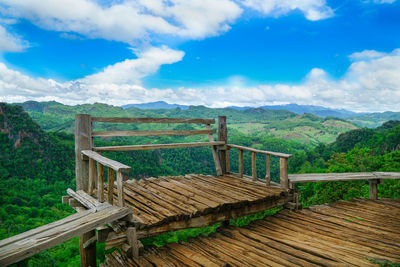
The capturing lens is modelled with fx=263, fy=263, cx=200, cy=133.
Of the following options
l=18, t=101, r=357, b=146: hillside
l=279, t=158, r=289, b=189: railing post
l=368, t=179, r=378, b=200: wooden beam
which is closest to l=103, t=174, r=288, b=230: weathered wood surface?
l=279, t=158, r=289, b=189: railing post

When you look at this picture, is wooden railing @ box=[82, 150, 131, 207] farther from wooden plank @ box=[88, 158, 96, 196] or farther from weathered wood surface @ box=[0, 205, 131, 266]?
weathered wood surface @ box=[0, 205, 131, 266]

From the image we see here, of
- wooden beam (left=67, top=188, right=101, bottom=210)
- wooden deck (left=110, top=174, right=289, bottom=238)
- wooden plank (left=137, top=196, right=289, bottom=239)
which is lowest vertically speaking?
wooden plank (left=137, top=196, right=289, bottom=239)

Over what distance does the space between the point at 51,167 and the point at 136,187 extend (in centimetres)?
4527

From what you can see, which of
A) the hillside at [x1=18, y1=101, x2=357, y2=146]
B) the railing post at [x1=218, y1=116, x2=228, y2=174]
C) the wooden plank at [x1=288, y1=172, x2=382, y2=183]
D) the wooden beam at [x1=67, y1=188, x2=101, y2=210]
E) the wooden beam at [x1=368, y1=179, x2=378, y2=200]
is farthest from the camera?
the hillside at [x1=18, y1=101, x2=357, y2=146]

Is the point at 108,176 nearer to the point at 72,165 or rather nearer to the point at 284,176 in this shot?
the point at 284,176

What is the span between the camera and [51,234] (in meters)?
2.37

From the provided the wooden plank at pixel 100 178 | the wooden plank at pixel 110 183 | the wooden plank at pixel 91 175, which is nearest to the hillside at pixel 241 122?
the wooden plank at pixel 91 175

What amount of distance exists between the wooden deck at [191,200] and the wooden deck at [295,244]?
0.26 m

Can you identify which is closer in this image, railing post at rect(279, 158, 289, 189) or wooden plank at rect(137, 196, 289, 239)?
wooden plank at rect(137, 196, 289, 239)

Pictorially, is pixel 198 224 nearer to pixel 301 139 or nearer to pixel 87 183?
pixel 87 183

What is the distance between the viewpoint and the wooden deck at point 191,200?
134 inches

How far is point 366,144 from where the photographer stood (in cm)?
3756

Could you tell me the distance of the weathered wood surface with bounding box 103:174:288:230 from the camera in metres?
3.48

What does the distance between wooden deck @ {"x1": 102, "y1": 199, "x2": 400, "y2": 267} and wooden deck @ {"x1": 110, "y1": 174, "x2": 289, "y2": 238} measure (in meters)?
0.26
